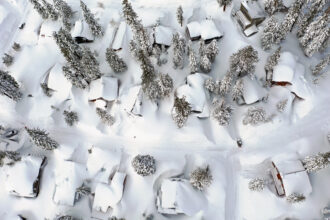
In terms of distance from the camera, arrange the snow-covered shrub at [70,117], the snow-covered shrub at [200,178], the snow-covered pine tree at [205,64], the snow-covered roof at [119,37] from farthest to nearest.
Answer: the snow-covered roof at [119,37] → the snow-covered shrub at [70,117] → the snow-covered pine tree at [205,64] → the snow-covered shrub at [200,178]

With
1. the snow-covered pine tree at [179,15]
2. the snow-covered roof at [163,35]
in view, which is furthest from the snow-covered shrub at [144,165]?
the snow-covered pine tree at [179,15]

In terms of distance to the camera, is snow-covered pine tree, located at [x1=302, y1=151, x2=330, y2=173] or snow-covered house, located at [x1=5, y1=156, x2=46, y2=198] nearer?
snow-covered pine tree, located at [x1=302, y1=151, x2=330, y2=173]

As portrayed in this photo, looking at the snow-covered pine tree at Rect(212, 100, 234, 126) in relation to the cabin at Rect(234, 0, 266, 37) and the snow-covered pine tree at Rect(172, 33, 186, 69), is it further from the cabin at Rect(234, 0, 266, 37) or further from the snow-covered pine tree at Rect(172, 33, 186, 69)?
the cabin at Rect(234, 0, 266, 37)

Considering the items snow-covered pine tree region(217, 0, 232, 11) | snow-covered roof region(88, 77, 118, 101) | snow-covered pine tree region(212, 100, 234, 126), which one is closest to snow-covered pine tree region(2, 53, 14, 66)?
snow-covered roof region(88, 77, 118, 101)

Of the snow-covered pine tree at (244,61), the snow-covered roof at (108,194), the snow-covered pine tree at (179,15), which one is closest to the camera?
the snow-covered roof at (108,194)

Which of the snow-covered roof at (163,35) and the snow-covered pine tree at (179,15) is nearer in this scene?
the snow-covered roof at (163,35)

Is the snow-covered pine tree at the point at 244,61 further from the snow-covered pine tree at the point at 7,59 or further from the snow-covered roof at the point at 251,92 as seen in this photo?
the snow-covered pine tree at the point at 7,59
